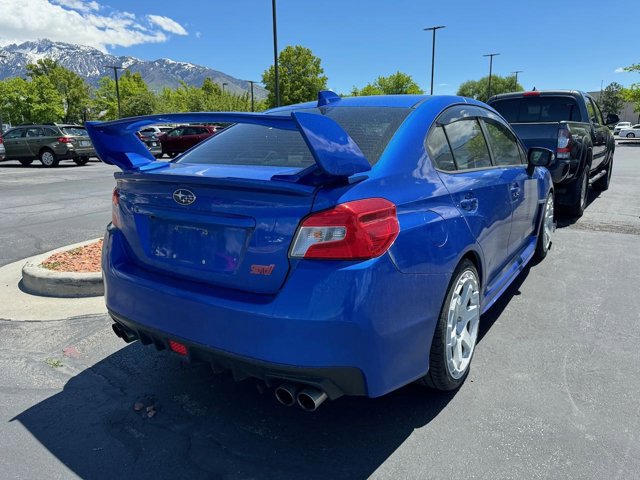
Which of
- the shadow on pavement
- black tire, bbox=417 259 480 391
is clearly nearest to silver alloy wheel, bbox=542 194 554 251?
black tire, bbox=417 259 480 391

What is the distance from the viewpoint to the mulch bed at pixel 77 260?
4.57 metres

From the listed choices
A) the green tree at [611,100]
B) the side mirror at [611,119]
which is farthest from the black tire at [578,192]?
the green tree at [611,100]

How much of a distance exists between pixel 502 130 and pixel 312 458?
299 cm

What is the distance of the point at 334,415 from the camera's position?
2617mm

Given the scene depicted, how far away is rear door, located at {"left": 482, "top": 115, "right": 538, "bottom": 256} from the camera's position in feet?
12.0

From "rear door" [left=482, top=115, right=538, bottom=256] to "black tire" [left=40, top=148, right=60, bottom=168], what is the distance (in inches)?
786

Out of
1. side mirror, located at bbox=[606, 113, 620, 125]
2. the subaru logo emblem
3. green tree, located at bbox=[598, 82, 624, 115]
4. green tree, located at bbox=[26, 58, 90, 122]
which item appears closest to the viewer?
the subaru logo emblem

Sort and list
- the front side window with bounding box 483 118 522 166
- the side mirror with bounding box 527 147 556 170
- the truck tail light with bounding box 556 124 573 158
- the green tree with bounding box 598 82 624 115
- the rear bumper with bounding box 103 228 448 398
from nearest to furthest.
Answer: the rear bumper with bounding box 103 228 448 398 → the front side window with bounding box 483 118 522 166 → the side mirror with bounding box 527 147 556 170 → the truck tail light with bounding box 556 124 573 158 → the green tree with bounding box 598 82 624 115

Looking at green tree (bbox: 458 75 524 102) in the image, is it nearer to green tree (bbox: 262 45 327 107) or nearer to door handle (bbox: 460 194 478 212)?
green tree (bbox: 262 45 327 107)

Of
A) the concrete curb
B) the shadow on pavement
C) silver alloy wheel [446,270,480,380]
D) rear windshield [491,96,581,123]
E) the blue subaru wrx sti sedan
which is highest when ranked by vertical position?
rear windshield [491,96,581,123]

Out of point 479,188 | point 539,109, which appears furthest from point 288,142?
point 539,109

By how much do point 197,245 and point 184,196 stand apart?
0.24 metres

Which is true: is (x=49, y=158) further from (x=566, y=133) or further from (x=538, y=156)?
(x=538, y=156)

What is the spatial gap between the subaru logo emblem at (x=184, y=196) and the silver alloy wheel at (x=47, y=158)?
2038 centimetres
